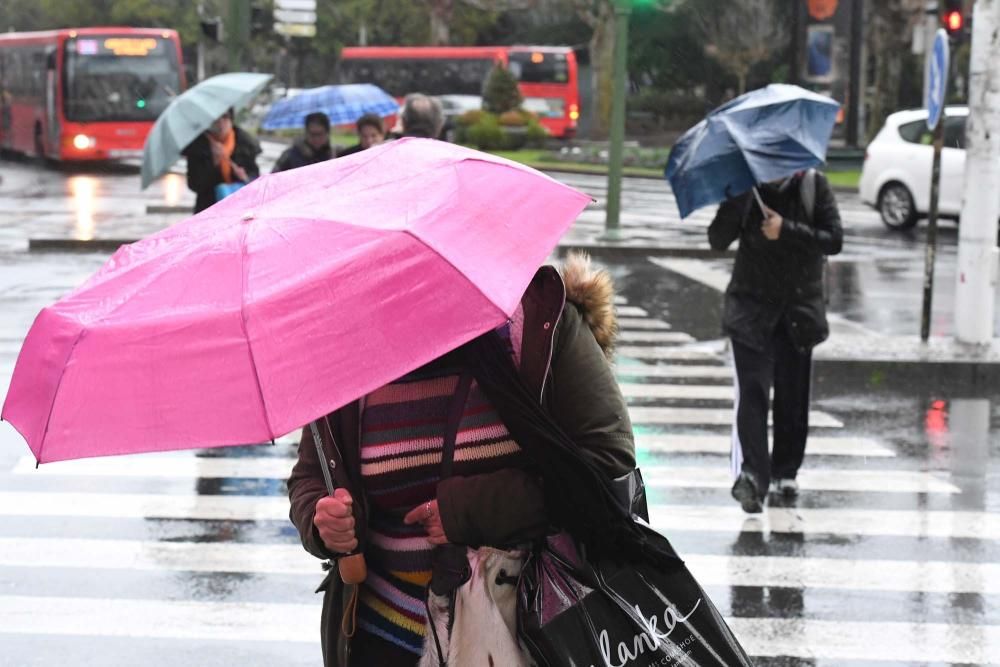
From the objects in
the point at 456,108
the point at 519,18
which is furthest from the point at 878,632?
the point at 519,18

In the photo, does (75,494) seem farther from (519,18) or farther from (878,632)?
(519,18)

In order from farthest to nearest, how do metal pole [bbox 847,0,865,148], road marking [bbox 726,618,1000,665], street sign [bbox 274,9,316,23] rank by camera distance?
metal pole [bbox 847,0,865,148] < street sign [bbox 274,9,316,23] < road marking [bbox 726,618,1000,665]

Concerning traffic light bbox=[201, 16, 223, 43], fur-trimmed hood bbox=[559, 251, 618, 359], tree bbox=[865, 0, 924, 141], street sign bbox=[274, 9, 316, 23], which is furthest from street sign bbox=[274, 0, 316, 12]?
fur-trimmed hood bbox=[559, 251, 618, 359]

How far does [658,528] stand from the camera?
7.18 m

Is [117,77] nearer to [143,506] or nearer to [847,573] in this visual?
[143,506]

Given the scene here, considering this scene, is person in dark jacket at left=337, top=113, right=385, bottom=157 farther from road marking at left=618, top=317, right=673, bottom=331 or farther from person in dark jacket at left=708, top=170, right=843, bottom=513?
road marking at left=618, top=317, right=673, bottom=331

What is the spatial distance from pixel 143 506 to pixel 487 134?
3545cm

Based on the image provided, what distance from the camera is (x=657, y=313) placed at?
47.1 feet

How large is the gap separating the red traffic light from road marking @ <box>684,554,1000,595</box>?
744 cm

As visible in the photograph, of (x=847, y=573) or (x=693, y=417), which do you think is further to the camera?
(x=693, y=417)

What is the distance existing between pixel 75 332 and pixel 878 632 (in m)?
3.89

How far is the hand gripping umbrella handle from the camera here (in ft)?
9.90

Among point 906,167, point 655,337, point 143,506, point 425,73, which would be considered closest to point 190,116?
point 143,506

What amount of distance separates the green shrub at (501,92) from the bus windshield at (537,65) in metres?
4.96
